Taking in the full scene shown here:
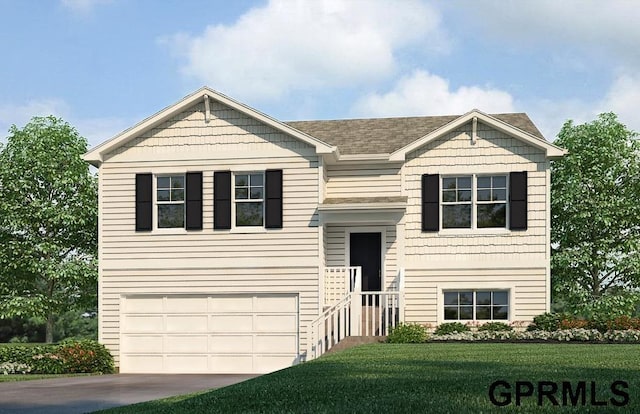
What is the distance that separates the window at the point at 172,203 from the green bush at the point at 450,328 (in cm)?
740

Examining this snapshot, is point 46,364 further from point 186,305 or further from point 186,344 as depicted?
point 186,305

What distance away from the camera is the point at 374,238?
1014 inches

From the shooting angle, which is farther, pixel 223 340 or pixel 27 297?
pixel 27 297

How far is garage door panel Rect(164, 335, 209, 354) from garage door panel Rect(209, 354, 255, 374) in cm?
41

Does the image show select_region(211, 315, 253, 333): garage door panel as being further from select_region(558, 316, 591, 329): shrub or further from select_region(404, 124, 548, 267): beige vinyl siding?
select_region(558, 316, 591, 329): shrub

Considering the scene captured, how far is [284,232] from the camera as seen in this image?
24844mm

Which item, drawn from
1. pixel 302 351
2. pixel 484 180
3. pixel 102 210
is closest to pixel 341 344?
pixel 302 351

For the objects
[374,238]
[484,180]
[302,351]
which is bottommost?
[302,351]

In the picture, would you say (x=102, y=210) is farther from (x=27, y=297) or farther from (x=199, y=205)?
(x=27, y=297)

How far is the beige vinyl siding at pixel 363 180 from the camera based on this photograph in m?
25.5

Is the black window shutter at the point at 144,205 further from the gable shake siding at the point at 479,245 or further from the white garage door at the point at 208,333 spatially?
the gable shake siding at the point at 479,245

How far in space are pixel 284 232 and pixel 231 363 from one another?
Result: 3.75 meters

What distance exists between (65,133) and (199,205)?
1017 centimetres

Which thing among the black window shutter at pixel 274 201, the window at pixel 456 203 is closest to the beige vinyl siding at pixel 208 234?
the black window shutter at pixel 274 201
